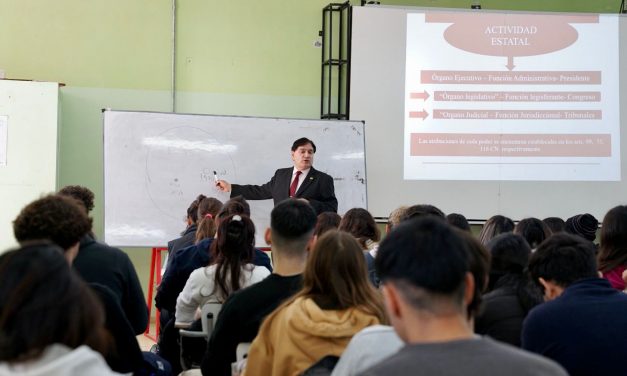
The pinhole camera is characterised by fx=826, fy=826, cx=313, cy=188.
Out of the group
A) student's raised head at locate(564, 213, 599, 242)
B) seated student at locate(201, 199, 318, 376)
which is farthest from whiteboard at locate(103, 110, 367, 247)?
seated student at locate(201, 199, 318, 376)

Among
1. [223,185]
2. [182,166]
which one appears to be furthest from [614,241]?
[182,166]

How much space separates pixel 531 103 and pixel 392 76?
1.32m

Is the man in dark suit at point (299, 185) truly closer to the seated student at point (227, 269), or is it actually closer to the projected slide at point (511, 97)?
the projected slide at point (511, 97)

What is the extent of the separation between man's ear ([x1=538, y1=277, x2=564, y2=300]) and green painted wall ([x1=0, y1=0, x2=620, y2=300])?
5250mm

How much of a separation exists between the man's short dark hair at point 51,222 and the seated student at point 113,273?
39cm

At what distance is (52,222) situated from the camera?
2479 mm

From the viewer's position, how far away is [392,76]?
24.6 feet

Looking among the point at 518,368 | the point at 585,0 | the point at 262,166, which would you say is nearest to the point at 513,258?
the point at 518,368

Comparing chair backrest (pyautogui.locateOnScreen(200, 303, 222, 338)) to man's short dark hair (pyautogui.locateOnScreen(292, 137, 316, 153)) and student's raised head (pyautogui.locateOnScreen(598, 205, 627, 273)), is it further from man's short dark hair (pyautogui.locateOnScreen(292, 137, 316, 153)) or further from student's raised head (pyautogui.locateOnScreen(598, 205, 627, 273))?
man's short dark hair (pyautogui.locateOnScreen(292, 137, 316, 153))

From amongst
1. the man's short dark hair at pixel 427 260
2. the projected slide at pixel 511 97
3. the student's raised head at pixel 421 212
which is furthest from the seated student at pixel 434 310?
the projected slide at pixel 511 97

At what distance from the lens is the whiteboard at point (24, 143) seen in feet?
21.8

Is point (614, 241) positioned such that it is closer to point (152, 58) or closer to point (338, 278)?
point (338, 278)

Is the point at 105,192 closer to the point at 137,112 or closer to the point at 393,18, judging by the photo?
the point at 137,112

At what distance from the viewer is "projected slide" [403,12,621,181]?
753 centimetres
